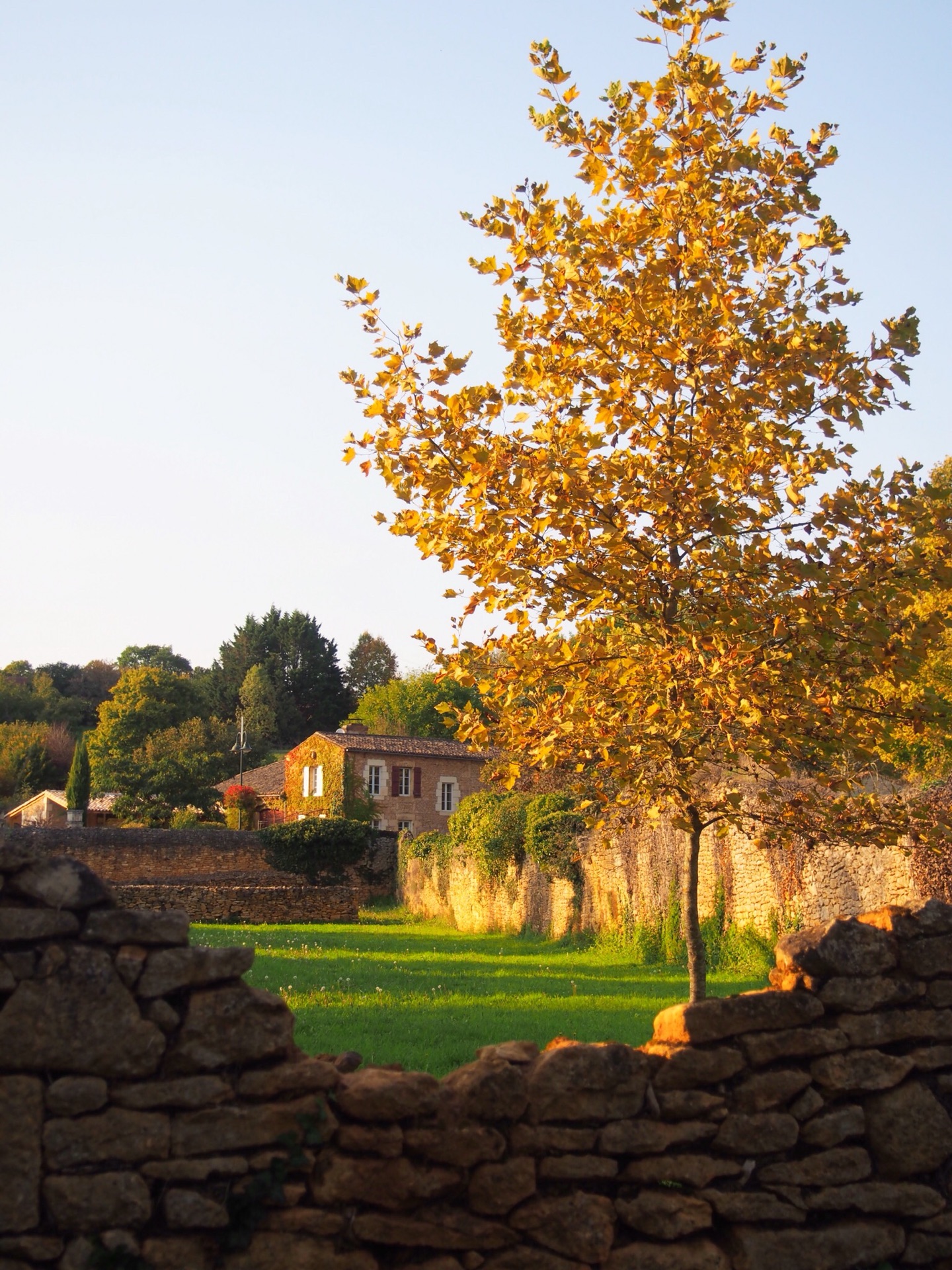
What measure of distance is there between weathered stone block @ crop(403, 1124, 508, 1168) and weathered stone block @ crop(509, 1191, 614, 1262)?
274 mm

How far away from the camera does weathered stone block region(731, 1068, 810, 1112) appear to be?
4891mm

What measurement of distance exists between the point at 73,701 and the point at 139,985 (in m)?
85.7

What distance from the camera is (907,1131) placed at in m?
5.04

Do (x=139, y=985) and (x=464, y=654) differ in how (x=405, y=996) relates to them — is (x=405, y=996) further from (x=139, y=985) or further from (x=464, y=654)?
(x=139, y=985)

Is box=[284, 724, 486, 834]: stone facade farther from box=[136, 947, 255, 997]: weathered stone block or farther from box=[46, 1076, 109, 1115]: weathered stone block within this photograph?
box=[46, 1076, 109, 1115]: weathered stone block

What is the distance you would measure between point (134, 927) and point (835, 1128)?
320 centimetres

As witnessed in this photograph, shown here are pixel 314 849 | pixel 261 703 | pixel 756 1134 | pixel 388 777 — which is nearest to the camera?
pixel 756 1134

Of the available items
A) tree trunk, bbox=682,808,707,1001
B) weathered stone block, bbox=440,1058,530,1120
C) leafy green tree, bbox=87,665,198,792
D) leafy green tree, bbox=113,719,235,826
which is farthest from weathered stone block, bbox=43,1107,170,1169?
leafy green tree, bbox=87,665,198,792

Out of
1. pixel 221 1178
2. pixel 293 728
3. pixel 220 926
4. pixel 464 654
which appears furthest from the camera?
→ pixel 293 728

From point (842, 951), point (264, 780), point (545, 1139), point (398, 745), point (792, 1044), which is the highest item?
point (398, 745)

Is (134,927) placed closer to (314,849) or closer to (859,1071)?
(859,1071)

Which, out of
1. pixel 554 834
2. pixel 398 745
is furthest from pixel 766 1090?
pixel 398 745

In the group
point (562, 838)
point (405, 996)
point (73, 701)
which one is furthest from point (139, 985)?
point (73, 701)

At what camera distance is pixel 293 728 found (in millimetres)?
78312
